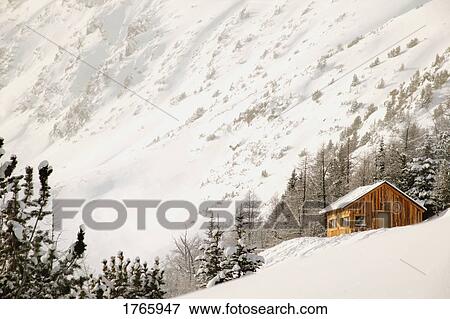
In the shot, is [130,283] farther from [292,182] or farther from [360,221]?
[292,182]

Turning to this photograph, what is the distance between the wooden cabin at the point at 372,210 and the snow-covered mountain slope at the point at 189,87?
4.24 ft

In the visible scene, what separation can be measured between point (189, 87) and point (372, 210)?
60.4m

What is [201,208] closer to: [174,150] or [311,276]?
[311,276]

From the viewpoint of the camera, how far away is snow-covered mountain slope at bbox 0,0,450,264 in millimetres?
9797

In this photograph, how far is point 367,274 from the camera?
4.60 metres

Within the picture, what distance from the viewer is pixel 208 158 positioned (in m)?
10.9

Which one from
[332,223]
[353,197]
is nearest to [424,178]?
[353,197]

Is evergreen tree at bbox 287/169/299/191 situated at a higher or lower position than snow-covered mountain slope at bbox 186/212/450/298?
higher

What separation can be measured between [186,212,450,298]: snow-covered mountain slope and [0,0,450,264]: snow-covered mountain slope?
2.46 m

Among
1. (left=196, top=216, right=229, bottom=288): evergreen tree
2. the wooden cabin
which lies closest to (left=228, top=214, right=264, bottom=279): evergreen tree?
(left=196, top=216, right=229, bottom=288): evergreen tree

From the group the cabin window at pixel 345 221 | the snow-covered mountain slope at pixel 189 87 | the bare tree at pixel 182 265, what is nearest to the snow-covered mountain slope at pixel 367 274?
the cabin window at pixel 345 221

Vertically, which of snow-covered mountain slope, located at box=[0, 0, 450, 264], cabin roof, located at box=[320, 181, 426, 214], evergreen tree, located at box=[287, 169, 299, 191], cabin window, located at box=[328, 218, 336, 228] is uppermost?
snow-covered mountain slope, located at box=[0, 0, 450, 264]

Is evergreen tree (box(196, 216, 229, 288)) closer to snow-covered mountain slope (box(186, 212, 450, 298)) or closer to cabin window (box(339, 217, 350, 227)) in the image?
snow-covered mountain slope (box(186, 212, 450, 298))

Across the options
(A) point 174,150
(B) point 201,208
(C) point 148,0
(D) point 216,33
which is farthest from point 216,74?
(B) point 201,208
